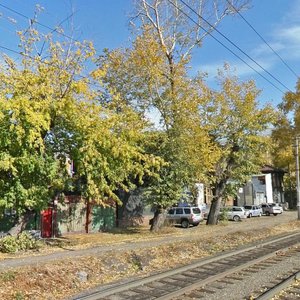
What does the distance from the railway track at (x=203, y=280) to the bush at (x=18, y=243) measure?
763cm

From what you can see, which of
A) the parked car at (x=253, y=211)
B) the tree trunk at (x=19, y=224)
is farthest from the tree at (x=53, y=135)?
the parked car at (x=253, y=211)

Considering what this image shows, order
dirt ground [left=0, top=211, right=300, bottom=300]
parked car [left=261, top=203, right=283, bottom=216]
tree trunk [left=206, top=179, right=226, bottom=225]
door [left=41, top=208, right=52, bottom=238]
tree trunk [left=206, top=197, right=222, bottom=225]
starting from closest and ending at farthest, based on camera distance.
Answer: dirt ground [left=0, top=211, right=300, bottom=300] → door [left=41, top=208, right=52, bottom=238] → tree trunk [left=206, top=179, right=226, bottom=225] → tree trunk [left=206, top=197, right=222, bottom=225] → parked car [left=261, top=203, right=283, bottom=216]

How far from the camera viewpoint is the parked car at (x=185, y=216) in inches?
1407

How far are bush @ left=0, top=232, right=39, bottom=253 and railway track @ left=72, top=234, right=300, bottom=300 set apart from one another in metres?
7.63

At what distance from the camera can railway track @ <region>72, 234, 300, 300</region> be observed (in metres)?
9.96

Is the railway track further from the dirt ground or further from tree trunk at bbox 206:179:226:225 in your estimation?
tree trunk at bbox 206:179:226:225

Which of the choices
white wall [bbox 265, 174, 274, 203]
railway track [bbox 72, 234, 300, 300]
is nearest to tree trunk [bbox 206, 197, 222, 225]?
railway track [bbox 72, 234, 300, 300]

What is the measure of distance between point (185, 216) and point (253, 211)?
17.3 metres

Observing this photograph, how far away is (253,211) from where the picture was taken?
50.6 m

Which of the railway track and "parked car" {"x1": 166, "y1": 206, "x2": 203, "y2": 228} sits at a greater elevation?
"parked car" {"x1": 166, "y1": 206, "x2": 203, "y2": 228}

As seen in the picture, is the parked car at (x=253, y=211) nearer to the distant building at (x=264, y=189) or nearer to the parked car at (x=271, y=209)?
the parked car at (x=271, y=209)

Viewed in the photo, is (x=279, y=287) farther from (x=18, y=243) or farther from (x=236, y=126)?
(x=236, y=126)

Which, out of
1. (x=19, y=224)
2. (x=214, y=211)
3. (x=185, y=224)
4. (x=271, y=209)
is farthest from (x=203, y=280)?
(x=271, y=209)

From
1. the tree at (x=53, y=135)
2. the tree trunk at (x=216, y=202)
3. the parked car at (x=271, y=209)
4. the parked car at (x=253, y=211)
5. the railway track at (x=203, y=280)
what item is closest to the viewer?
the railway track at (x=203, y=280)
